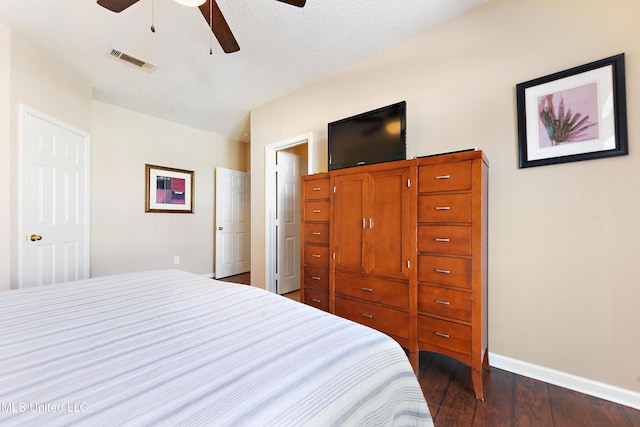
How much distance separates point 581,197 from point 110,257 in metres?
4.88

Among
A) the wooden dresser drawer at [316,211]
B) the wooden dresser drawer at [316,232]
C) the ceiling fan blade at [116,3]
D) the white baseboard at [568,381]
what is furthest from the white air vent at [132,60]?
the white baseboard at [568,381]

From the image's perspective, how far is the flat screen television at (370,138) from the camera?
2066 mm

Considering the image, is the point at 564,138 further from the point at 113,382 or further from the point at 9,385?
the point at 9,385

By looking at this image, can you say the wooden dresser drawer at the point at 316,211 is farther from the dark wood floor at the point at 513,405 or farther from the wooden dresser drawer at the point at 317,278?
the dark wood floor at the point at 513,405

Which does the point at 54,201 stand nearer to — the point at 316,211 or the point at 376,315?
the point at 316,211

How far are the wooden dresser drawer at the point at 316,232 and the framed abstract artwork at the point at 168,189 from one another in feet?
9.11

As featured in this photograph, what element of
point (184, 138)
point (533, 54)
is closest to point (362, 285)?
point (533, 54)

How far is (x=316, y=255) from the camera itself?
2.38m

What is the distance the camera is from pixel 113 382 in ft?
2.00

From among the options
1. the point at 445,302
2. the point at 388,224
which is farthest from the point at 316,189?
the point at 445,302

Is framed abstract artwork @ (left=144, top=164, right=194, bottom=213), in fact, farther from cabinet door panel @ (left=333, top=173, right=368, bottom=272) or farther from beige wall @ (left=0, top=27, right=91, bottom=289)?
cabinet door panel @ (left=333, top=173, right=368, bottom=272)

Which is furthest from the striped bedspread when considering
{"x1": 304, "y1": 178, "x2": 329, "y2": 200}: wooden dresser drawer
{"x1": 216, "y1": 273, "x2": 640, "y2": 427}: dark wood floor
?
{"x1": 304, "y1": 178, "x2": 329, "y2": 200}: wooden dresser drawer

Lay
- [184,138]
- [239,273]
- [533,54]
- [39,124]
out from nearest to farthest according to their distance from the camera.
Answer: [533,54]
[39,124]
[184,138]
[239,273]

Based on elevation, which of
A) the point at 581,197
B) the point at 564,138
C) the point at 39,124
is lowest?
the point at 581,197
